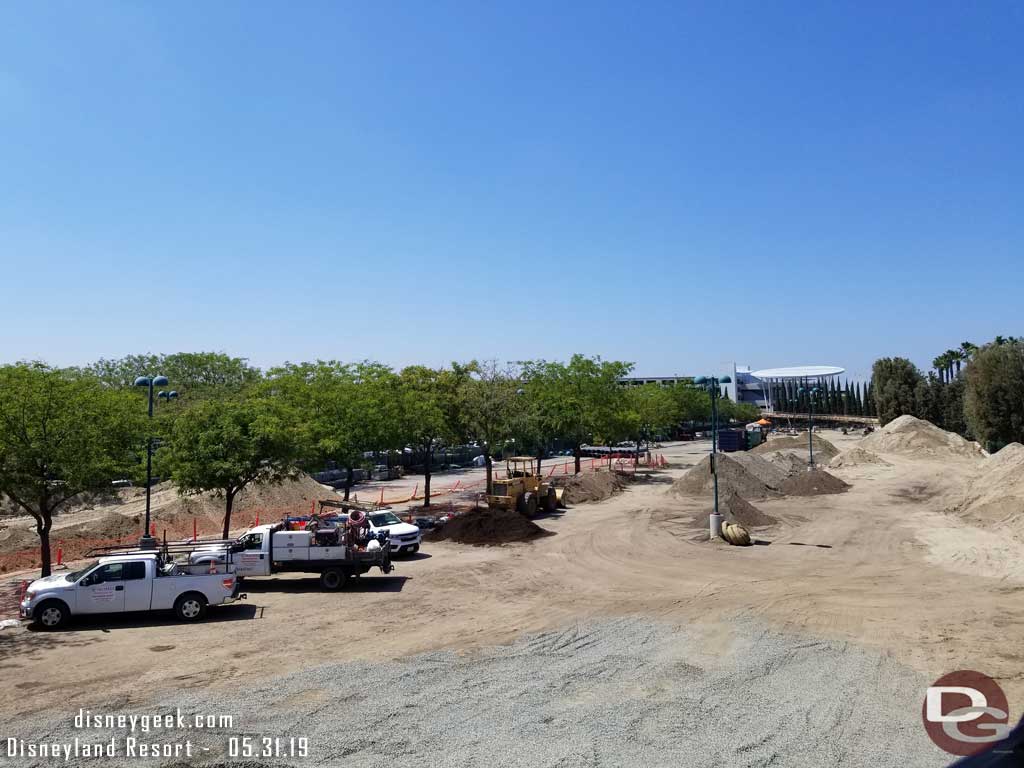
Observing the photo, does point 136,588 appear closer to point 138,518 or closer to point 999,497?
point 138,518

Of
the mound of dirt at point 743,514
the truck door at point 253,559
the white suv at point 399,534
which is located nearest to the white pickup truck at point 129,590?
the truck door at point 253,559

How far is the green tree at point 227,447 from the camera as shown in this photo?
25312 mm

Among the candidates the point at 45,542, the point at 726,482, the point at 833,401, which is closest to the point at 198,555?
the point at 45,542

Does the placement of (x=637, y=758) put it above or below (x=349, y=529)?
below

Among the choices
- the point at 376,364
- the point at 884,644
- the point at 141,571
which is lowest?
the point at 884,644

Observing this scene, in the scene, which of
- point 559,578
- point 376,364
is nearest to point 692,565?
point 559,578

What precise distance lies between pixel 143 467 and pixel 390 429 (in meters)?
13.7

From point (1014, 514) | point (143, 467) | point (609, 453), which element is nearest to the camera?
point (143, 467)

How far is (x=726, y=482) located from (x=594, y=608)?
24.6 metres

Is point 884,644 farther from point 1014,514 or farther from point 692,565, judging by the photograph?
point 1014,514

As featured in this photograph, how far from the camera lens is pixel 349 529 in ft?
71.8

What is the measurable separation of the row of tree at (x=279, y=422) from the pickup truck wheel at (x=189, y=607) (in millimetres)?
5159

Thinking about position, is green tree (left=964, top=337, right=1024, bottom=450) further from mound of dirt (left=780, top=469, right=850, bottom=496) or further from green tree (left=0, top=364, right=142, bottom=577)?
green tree (left=0, top=364, right=142, bottom=577)

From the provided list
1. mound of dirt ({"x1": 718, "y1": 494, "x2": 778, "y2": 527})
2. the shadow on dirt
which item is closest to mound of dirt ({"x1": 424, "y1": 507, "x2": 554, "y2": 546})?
the shadow on dirt
